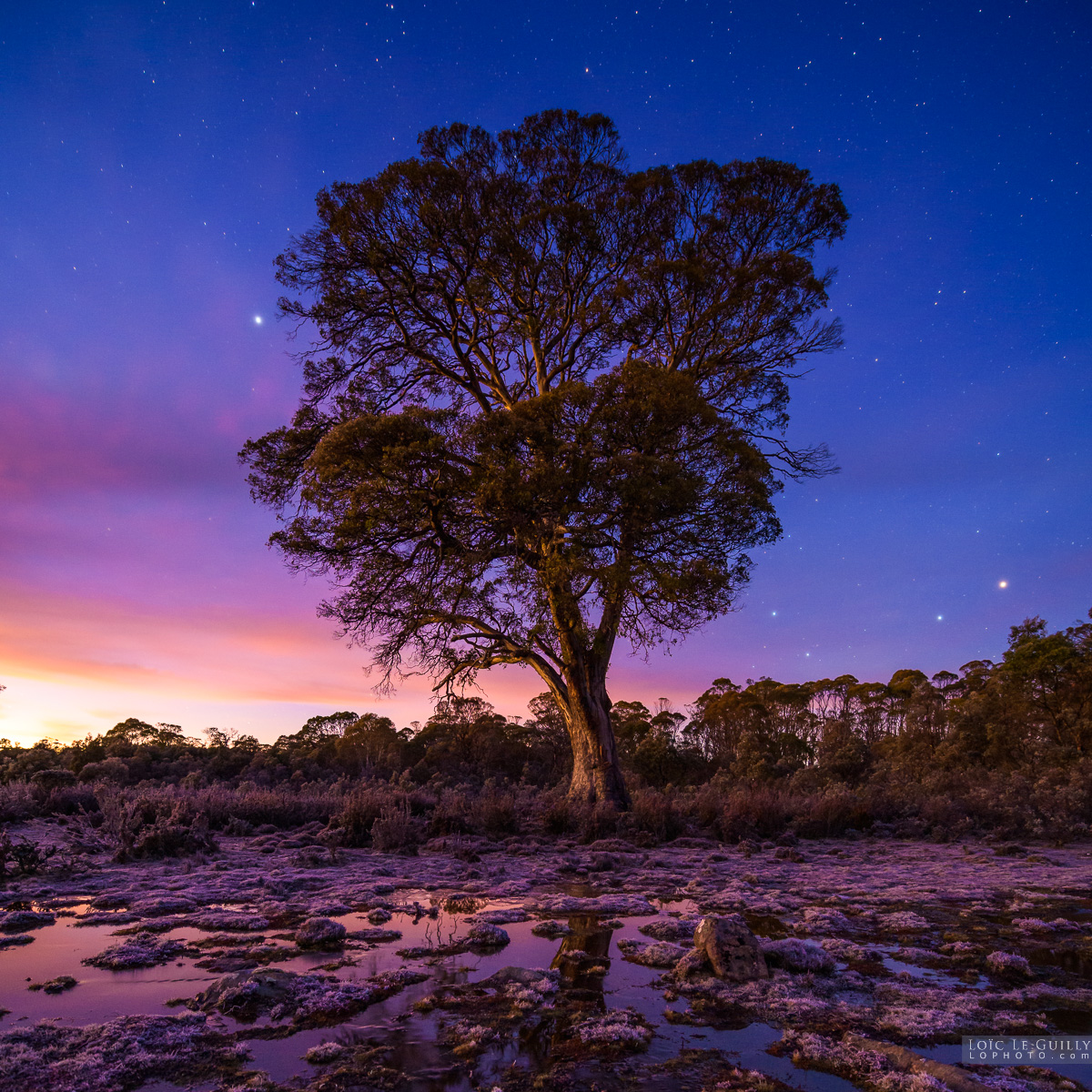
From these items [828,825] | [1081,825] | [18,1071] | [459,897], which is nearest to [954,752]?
[1081,825]

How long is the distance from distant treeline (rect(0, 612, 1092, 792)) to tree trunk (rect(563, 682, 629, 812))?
2766mm

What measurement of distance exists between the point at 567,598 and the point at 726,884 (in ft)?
21.3

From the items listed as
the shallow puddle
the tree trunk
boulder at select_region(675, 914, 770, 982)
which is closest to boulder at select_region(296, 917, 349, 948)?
the shallow puddle

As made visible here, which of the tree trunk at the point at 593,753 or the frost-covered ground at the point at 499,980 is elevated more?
the tree trunk at the point at 593,753

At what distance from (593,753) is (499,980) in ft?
34.8

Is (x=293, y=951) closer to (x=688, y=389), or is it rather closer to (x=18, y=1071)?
(x=18, y=1071)

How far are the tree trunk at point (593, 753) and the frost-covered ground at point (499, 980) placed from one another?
6004 millimetres

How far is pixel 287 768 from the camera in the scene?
961 inches

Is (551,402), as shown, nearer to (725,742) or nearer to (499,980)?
(499,980)

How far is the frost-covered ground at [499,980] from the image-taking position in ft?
9.86

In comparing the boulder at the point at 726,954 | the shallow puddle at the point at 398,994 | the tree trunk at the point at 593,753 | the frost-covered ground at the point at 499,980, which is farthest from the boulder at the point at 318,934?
the tree trunk at the point at 593,753

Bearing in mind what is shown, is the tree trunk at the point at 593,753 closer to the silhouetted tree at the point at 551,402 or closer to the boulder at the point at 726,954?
the silhouetted tree at the point at 551,402

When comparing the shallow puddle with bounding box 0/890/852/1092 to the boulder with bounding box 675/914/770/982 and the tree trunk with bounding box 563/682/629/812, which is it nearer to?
the boulder with bounding box 675/914/770/982

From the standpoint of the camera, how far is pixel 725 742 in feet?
108
